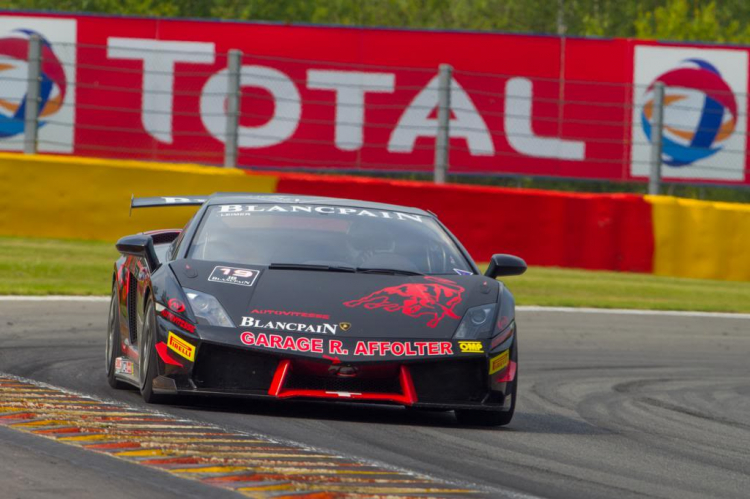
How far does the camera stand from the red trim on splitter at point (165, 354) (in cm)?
681

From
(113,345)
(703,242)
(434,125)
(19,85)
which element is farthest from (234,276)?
(434,125)

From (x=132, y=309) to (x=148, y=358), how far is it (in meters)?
0.95

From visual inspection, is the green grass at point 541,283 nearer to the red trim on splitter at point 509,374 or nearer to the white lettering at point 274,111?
the white lettering at point 274,111

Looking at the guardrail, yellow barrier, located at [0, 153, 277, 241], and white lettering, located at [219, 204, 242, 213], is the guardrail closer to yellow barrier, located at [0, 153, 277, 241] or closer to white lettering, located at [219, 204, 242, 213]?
yellow barrier, located at [0, 153, 277, 241]

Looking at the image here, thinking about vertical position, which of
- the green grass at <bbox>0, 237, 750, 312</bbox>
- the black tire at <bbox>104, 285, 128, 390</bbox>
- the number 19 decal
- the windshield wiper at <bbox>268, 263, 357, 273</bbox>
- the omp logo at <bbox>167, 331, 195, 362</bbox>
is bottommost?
the green grass at <bbox>0, 237, 750, 312</bbox>

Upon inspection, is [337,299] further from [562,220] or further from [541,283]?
[562,220]

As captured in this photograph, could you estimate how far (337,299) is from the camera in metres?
7.02

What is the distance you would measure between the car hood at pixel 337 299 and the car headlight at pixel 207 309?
1.2 inches

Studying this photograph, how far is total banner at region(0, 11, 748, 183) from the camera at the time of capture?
2073 cm

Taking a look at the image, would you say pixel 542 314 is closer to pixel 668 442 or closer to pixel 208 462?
pixel 668 442

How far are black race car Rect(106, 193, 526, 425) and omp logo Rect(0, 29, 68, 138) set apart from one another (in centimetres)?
1076

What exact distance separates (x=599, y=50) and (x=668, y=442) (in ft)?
53.7

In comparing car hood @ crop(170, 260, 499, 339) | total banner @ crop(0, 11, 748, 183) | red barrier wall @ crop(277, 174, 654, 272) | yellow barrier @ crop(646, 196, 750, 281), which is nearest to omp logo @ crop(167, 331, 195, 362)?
car hood @ crop(170, 260, 499, 339)

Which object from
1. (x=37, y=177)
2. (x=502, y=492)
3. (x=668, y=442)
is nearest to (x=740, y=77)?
(x=37, y=177)
